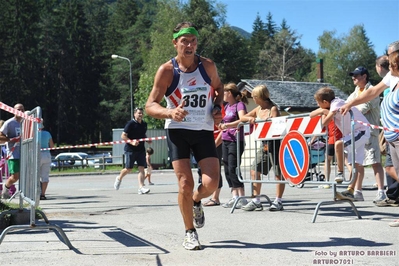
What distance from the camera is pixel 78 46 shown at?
86812 millimetres

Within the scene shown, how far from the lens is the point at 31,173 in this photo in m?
7.17

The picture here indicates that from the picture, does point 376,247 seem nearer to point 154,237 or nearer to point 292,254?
point 292,254

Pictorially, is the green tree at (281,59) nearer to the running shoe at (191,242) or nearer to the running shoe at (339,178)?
the running shoe at (339,178)

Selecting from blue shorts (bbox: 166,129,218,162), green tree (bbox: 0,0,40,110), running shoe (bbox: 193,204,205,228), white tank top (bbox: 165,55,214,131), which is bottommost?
running shoe (bbox: 193,204,205,228)

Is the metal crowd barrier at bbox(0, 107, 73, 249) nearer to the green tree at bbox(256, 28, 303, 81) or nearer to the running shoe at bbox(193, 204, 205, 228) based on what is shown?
the running shoe at bbox(193, 204, 205, 228)

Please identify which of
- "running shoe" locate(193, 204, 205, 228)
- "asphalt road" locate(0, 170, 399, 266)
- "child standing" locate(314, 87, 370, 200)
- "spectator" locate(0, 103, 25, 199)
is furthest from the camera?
"spectator" locate(0, 103, 25, 199)

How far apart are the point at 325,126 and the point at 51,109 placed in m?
80.1

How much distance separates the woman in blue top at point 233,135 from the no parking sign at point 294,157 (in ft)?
4.50

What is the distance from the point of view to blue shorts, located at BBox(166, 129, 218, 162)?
22.2ft

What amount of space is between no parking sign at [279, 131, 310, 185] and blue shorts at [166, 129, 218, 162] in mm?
2515

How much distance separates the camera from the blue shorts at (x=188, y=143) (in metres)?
6.77

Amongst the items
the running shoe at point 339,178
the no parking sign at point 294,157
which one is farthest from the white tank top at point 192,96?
the running shoe at point 339,178

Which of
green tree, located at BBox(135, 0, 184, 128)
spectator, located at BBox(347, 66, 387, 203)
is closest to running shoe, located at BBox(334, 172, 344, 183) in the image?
spectator, located at BBox(347, 66, 387, 203)

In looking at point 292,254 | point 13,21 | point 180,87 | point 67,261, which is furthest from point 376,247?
point 13,21
